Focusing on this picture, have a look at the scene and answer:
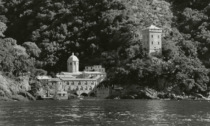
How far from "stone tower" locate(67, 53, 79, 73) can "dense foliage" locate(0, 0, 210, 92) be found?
619 cm

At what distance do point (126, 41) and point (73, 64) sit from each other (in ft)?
51.6

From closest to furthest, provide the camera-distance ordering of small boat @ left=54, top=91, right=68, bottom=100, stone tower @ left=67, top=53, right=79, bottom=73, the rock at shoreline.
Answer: the rock at shoreline < small boat @ left=54, top=91, right=68, bottom=100 < stone tower @ left=67, top=53, right=79, bottom=73

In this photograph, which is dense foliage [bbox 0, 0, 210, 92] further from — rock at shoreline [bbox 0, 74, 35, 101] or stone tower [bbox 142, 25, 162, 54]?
rock at shoreline [bbox 0, 74, 35, 101]

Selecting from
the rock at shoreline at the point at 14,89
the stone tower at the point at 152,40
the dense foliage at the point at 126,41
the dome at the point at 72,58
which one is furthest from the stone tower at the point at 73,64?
the rock at shoreline at the point at 14,89

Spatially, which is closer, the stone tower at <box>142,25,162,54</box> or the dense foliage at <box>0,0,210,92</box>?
the dense foliage at <box>0,0,210,92</box>

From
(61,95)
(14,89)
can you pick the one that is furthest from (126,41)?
(14,89)

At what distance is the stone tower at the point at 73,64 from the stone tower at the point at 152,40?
19341 mm

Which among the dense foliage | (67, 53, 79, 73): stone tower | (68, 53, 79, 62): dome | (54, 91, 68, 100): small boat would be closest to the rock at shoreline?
the dense foliage

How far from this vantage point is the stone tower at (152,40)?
528 ft

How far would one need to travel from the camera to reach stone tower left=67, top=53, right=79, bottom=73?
168 metres

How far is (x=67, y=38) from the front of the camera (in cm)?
18688

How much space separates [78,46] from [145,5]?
982 inches

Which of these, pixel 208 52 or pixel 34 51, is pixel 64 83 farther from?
pixel 208 52

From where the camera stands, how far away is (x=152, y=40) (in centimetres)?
16175
